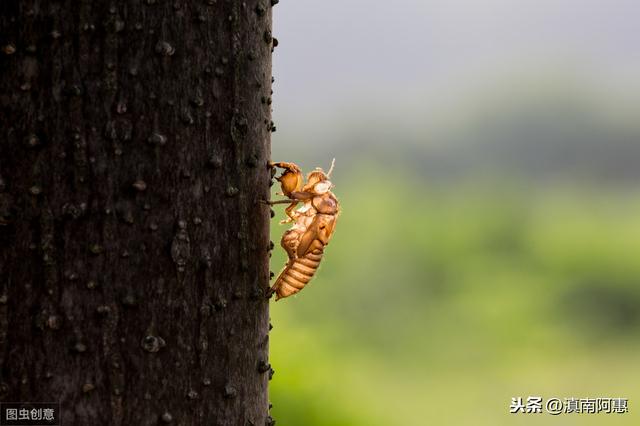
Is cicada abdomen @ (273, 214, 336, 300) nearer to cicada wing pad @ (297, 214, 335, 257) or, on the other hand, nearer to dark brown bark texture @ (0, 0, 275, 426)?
cicada wing pad @ (297, 214, 335, 257)

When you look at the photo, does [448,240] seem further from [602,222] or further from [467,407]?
[467,407]

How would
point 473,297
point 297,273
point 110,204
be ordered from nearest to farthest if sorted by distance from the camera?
point 110,204
point 297,273
point 473,297

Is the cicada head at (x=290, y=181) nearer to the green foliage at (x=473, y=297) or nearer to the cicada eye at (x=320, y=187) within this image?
the cicada eye at (x=320, y=187)

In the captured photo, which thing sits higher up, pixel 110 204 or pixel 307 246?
pixel 307 246

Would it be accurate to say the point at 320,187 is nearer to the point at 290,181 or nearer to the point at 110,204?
the point at 290,181

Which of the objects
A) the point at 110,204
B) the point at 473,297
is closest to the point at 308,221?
the point at 110,204

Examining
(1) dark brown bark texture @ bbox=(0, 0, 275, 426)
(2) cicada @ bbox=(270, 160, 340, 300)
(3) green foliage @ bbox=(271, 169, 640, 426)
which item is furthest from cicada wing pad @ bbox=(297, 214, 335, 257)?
(3) green foliage @ bbox=(271, 169, 640, 426)

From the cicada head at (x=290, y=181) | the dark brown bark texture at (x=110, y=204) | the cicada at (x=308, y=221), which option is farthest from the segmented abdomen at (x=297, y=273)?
the dark brown bark texture at (x=110, y=204)

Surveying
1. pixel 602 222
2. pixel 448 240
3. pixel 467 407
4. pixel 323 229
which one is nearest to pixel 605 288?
pixel 602 222
